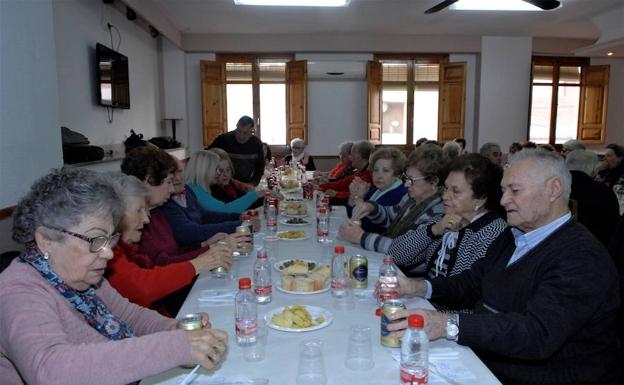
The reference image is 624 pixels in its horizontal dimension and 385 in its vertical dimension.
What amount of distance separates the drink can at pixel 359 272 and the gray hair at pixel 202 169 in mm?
2034

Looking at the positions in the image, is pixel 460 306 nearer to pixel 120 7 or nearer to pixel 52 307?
pixel 52 307

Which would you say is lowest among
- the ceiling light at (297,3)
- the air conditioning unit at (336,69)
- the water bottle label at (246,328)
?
the water bottle label at (246,328)

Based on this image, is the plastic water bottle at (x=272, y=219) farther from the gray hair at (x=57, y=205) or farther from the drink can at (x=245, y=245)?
the gray hair at (x=57, y=205)

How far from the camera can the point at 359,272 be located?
1823 mm

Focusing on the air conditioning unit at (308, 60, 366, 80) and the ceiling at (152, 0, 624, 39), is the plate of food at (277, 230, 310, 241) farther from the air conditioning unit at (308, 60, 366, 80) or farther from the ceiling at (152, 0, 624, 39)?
the air conditioning unit at (308, 60, 366, 80)

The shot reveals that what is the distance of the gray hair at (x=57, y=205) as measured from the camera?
1.20m

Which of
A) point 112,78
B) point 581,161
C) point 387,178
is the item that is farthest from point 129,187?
point 112,78

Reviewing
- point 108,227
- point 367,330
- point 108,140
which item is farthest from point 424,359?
point 108,140

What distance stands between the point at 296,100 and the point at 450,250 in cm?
698

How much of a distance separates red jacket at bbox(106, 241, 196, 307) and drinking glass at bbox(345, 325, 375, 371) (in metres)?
0.89

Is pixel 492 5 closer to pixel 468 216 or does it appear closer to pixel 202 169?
pixel 202 169

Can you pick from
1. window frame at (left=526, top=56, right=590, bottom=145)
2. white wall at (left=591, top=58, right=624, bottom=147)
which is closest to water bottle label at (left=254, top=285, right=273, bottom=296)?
window frame at (left=526, top=56, right=590, bottom=145)

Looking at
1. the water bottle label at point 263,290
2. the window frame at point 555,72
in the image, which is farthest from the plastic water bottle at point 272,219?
the window frame at point 555,72

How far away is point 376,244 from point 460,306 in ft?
2.07
